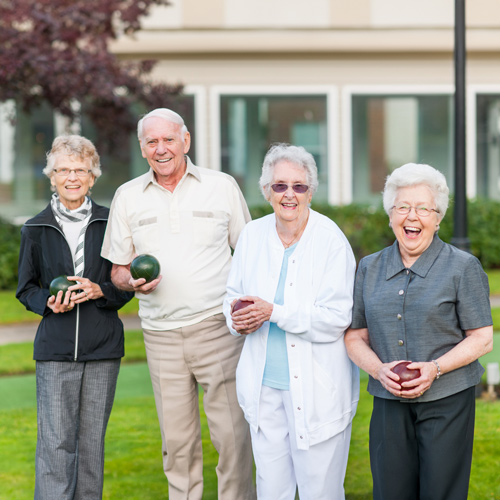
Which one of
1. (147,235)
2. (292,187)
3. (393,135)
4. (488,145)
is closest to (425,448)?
(292,187)

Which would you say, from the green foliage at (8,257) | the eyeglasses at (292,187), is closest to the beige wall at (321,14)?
the green foliage at (8,257)

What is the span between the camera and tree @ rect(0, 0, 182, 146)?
42.7ft

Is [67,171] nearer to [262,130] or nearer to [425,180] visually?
[425,180]

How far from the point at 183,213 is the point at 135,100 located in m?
10.6

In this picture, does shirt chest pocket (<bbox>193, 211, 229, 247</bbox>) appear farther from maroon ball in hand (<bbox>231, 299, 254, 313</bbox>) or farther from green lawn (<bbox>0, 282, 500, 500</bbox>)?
green lawn (<bbox>0, 282, 500, 500</bbox>)

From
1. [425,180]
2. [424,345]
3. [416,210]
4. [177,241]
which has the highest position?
[425,180]

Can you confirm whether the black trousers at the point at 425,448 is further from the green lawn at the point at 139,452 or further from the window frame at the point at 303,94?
the window frame at the point at 303,94

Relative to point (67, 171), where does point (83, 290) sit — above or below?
Answer: below

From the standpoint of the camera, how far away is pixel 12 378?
8477 mm

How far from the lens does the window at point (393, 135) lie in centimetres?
1791

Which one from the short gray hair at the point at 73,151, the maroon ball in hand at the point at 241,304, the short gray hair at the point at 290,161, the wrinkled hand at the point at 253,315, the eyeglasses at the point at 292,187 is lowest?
the wrinkled hand at the point at 253,315

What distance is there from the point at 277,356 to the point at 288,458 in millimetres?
521

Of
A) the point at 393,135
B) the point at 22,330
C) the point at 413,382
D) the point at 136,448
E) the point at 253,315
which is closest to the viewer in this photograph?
the point at 413,382

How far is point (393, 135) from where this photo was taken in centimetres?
1828
